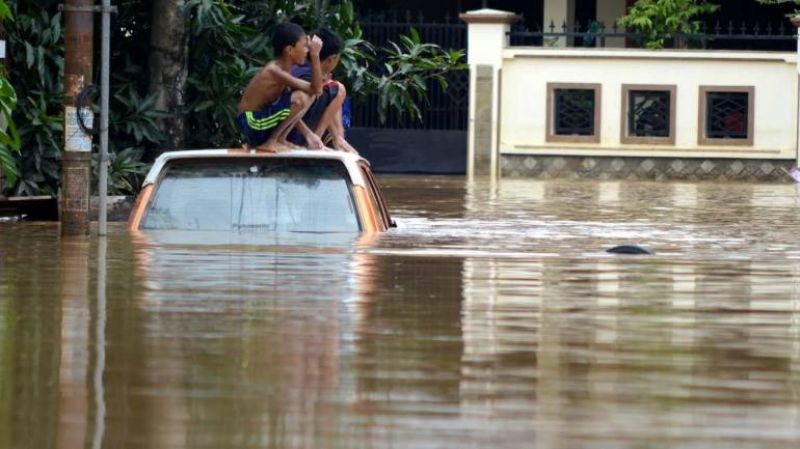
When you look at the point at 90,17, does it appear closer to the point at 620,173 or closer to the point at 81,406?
the point at 81,406

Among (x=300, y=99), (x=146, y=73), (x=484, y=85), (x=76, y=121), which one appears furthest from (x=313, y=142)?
(x=484, y=85)

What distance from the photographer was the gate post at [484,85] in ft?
106

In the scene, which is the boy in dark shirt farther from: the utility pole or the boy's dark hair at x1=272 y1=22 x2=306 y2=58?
the utility pole

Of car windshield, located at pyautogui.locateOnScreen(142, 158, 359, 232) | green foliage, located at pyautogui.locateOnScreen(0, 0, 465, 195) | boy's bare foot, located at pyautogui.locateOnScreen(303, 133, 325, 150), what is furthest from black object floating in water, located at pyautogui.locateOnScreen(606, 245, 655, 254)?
green foliage, located at pyautogui.locateOnScreen(0, 0, 465, 195)

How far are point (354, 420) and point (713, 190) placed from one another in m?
21.1

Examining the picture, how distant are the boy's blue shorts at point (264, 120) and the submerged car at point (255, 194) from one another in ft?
2.27

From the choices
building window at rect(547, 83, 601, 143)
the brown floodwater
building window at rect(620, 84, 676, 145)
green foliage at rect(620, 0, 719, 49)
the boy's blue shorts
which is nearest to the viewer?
the brown floodwater

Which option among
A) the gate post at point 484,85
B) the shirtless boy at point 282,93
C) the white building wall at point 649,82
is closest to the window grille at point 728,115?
the white building wall at point 649,82

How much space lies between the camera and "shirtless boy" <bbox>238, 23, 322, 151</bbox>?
515 inches

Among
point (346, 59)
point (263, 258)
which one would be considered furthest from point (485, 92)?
point (263, 258)

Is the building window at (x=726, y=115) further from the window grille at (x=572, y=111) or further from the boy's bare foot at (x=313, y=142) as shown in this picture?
the boy's bare foot at (x=313, y=142)

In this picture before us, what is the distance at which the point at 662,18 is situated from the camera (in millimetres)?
33312

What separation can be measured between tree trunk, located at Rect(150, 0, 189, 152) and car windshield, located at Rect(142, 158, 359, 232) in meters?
7.54

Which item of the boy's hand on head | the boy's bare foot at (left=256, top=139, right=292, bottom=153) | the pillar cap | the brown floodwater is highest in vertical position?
the pillar cap
